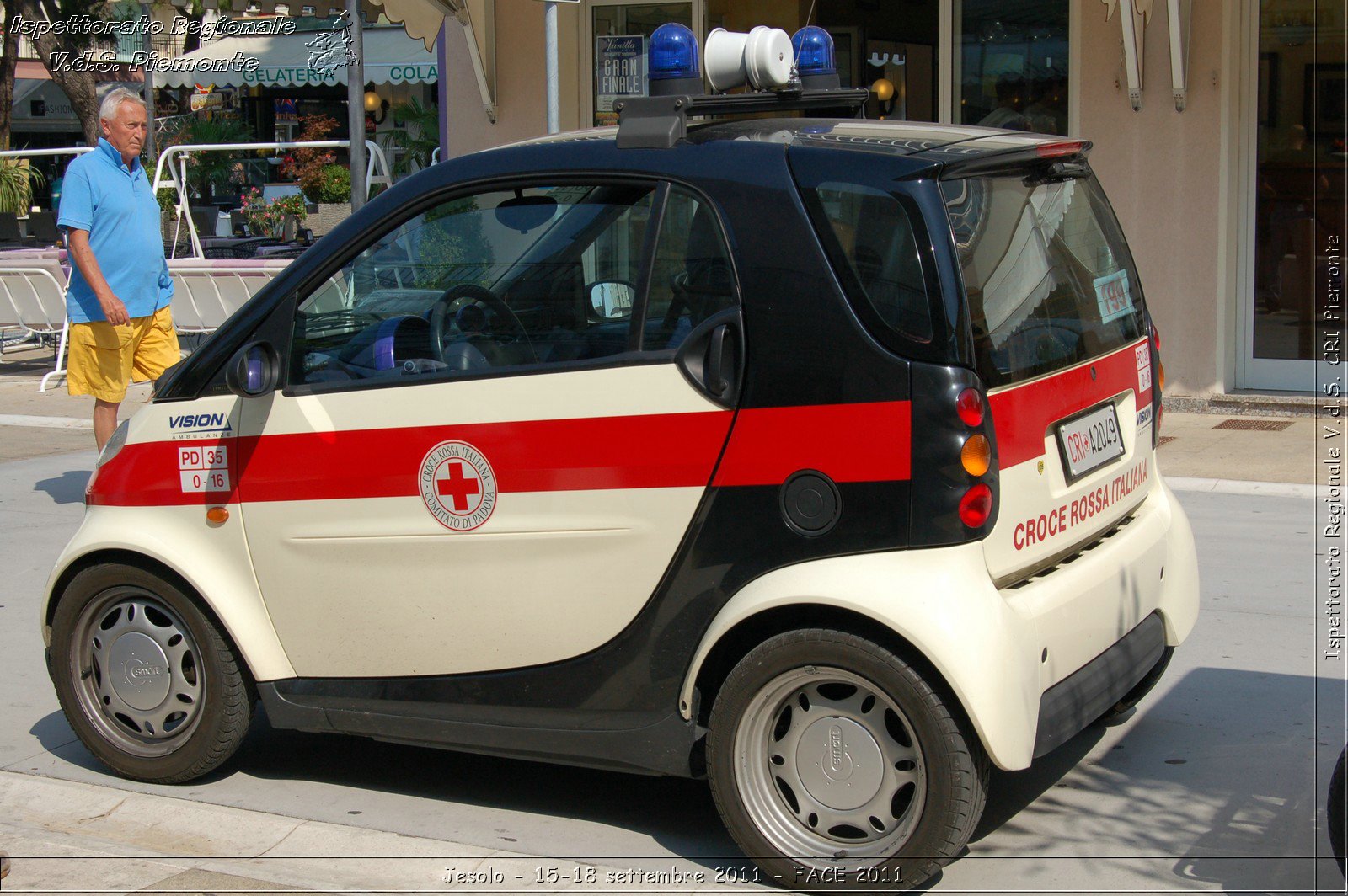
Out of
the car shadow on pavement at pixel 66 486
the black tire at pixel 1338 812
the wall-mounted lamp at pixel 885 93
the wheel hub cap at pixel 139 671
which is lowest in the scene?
the black tire at pixel 1338 812

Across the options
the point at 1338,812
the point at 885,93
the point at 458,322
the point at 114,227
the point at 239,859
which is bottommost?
the point at 239,859

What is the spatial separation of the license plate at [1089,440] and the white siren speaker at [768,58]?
1.25 m

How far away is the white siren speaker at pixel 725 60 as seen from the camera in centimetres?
399

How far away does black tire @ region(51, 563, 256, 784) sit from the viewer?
4203 millimetres

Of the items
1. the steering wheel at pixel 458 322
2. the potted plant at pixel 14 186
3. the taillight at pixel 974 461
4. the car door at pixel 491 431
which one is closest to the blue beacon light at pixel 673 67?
the car door at pixel 491 431

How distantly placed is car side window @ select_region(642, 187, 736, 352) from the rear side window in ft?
0.89

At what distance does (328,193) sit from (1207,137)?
40.9 ft

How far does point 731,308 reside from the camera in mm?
3520

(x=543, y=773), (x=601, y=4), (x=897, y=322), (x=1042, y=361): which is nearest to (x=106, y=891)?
(x=543, y=773)

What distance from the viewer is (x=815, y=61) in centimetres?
434

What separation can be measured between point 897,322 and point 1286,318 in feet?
25.5

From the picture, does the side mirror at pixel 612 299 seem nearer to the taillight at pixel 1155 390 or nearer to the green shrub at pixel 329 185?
the taillight at pixel 1155 390

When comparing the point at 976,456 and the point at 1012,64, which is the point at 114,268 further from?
the point at 1012,64

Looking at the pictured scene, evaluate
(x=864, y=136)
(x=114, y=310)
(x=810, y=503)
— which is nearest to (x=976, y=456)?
(x=810, y=503)
